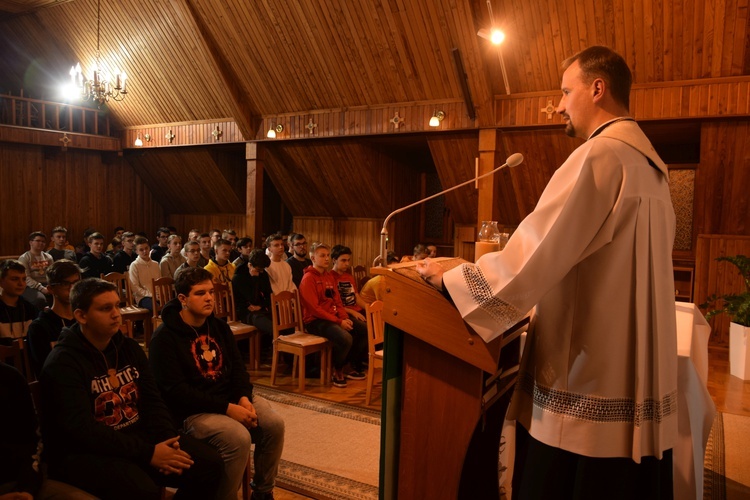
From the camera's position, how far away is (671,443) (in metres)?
1.51

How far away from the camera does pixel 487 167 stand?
7180 mm

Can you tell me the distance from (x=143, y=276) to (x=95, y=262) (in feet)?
2.96

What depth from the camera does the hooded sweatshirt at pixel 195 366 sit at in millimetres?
2514

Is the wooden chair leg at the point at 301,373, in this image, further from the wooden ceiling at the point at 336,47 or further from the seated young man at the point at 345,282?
the wooden ceiling at the point at 336,47

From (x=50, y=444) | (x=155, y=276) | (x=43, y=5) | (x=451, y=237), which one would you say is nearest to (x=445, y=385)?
(x=50, y=444)

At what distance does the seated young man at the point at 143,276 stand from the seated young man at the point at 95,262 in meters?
0.58

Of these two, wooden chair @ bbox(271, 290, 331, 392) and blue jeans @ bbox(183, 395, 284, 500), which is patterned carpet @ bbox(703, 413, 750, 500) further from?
wooden chair @ bbox(271, 290, 331, 392)

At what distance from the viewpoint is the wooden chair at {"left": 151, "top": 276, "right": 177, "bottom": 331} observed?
16.9ft

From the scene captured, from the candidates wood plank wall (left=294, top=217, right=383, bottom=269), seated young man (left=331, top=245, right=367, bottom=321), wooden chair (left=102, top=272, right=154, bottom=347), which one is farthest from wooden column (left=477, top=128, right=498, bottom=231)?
wooden chair (left=102, top=272, right=154, bottom=347)

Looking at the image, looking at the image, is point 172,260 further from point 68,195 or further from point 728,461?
point 68,195

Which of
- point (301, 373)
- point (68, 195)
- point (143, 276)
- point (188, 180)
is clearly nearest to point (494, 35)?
point (301, 373)

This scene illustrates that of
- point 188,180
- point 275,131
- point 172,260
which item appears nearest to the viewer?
point 172,260

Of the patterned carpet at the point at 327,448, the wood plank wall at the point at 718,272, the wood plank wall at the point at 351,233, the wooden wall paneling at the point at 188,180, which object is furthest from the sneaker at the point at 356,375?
the wooden wall paneling at the point at 188,180

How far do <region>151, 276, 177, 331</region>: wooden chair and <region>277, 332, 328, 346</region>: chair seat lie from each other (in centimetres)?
128
